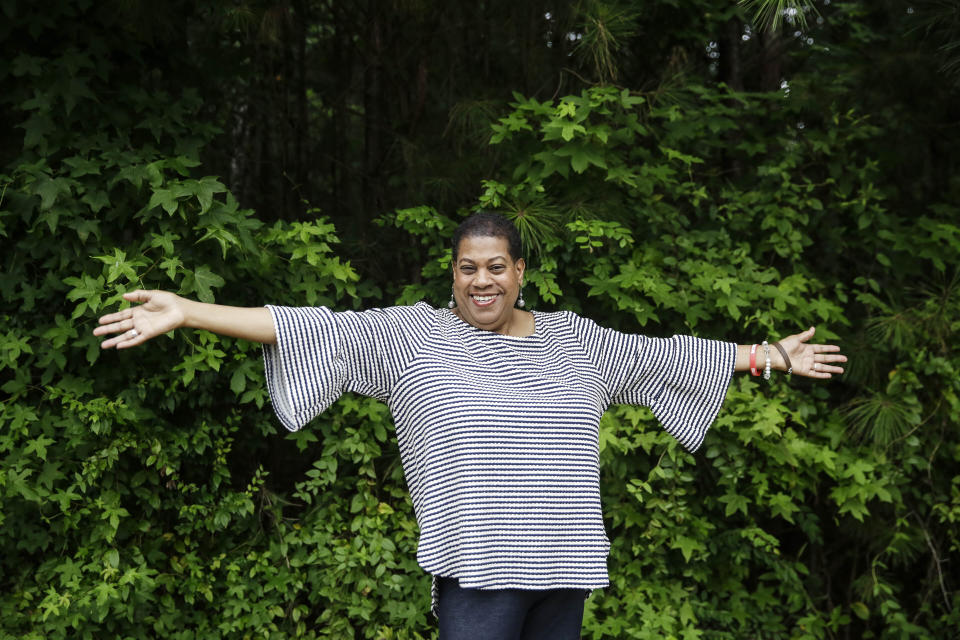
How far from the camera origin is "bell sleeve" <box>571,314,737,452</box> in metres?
2.25

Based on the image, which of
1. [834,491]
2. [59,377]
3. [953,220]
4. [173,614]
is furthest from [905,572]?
[59,377]

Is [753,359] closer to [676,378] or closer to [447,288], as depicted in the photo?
[676,378]

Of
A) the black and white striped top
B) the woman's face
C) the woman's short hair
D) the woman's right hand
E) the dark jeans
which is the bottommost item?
the dark jeans

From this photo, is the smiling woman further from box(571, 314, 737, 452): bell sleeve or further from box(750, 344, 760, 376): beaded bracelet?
A: box(750, 344, 760, 376): beaded bracelet

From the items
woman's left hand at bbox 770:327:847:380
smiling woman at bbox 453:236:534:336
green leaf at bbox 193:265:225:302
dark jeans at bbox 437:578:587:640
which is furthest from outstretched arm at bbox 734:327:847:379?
green leaf at bbox 193:265:225:302

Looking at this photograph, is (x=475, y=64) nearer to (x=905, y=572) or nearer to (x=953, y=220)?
(x=953, y=220)

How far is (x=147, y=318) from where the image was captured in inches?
73.4

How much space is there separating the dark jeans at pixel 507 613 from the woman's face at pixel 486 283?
0.58 m

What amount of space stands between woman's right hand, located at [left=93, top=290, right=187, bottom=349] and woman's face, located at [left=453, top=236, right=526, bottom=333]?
0.61m

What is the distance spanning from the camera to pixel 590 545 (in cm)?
192

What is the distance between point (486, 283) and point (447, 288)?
5.85 feet

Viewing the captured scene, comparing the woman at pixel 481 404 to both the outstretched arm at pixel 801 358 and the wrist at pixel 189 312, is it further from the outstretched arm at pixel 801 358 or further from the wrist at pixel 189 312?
the outstretched arm at pixel 801 358

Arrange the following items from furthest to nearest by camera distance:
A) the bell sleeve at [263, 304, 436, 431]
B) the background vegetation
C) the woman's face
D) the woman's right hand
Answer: the background vegetation → the woman's face → the bell sleeve at [263, 304, 436, 431] → the woman's right hand

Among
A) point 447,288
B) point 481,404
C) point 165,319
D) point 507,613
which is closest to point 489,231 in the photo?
point 481,404
